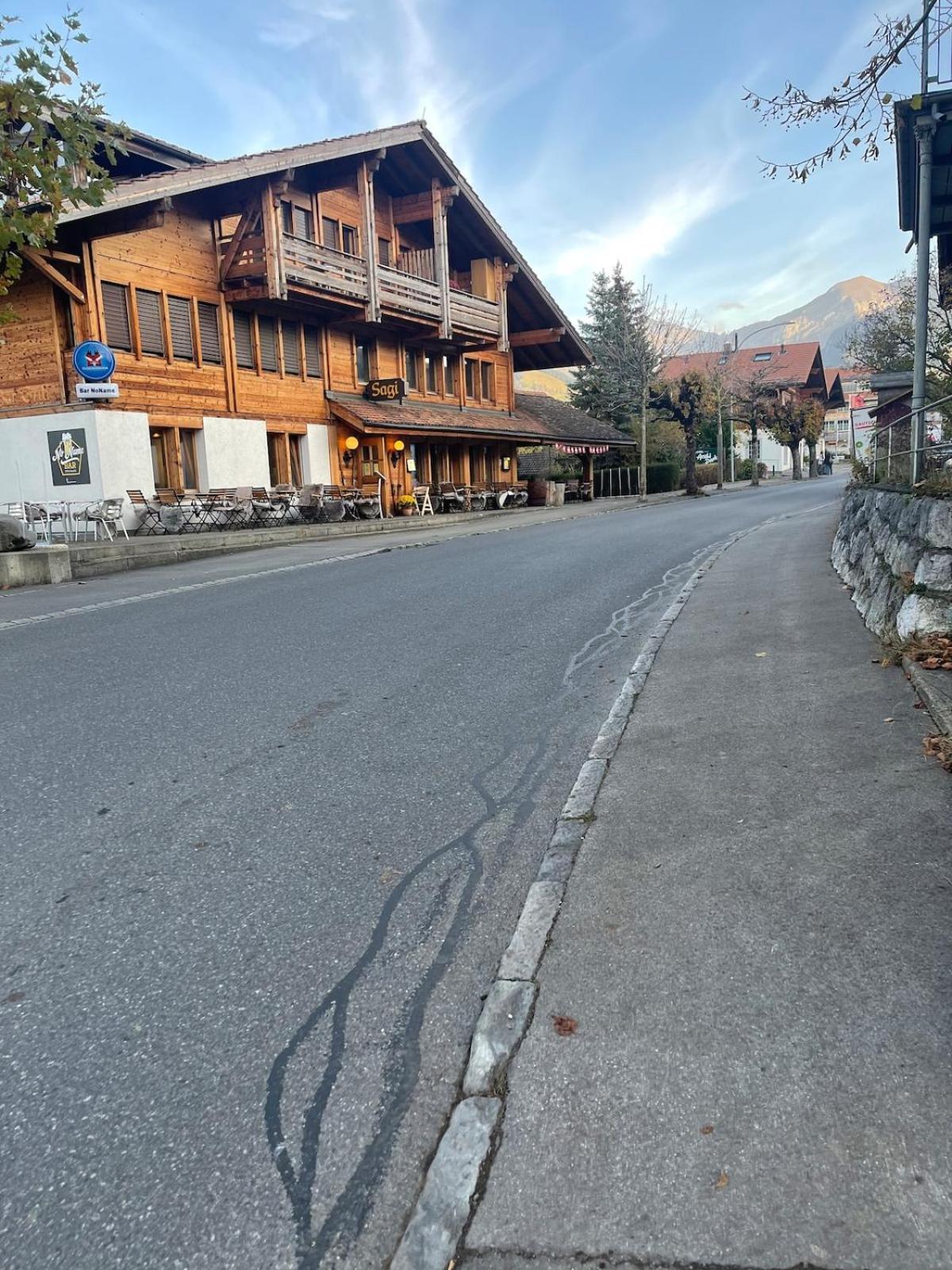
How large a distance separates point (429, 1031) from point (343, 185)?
28453mm

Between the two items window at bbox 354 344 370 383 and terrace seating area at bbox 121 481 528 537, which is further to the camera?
window at bbox 354 344 370 383

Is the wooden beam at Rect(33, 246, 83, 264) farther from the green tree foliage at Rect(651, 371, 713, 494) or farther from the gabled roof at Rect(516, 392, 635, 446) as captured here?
the green tree foliage at Rect(651, 371, 713, 494)

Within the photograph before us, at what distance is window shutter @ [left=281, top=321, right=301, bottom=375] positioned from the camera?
26.5 m

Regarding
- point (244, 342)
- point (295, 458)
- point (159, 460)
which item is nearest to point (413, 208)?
point (244, 342)

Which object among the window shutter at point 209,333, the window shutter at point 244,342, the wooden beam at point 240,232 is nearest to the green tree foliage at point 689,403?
the window shutter at point 244,342

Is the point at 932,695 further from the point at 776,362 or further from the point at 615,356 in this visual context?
the point at 776,362

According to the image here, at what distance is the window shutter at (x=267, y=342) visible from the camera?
25.5m

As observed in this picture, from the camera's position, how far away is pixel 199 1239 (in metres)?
1.89

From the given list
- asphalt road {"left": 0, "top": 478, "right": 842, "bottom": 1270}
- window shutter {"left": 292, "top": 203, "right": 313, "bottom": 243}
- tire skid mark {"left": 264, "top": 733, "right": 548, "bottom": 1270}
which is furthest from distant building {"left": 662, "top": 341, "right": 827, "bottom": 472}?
tire skid mark {"left": 264, "top": 733, "right": 548, "bottom": 1270}

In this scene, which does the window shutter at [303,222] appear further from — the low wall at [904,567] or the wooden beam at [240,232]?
the low wall at [904,567]

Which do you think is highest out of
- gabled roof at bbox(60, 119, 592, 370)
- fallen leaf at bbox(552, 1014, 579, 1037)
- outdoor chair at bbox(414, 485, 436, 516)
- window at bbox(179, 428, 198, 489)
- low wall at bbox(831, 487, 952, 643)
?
A: gabled roof at bbox(60, 119, 592, 370)

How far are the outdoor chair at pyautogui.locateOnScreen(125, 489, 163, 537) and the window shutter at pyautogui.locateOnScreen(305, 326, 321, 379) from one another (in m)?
8.15

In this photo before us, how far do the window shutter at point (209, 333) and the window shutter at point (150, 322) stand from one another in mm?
1302

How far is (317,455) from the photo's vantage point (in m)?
27.3
